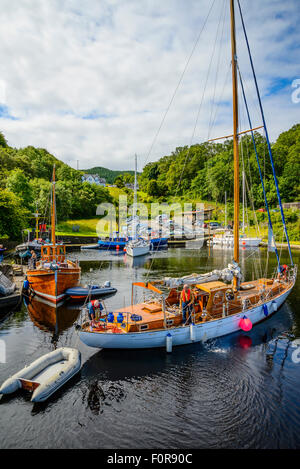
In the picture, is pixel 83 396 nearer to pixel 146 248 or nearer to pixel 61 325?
pixel 61 325

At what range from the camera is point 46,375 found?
11461 millimetres

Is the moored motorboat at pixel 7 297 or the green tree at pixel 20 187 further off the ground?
the green tree at pixel 20 187

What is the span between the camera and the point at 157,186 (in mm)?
115062

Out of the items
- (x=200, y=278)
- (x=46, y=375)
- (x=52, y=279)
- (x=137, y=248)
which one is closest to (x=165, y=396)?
(x=46, y=375)

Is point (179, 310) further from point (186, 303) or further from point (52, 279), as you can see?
point (52, 279)

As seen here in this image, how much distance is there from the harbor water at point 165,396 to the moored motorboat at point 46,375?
328mm

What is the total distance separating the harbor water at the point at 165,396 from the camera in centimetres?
891

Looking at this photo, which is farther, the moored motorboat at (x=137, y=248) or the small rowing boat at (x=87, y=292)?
the moored motorboat at (x=137, y=248)

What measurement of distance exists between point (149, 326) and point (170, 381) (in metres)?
2.89

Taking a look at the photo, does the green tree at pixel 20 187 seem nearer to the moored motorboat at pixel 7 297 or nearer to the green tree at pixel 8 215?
the green tree at pixel 8 215

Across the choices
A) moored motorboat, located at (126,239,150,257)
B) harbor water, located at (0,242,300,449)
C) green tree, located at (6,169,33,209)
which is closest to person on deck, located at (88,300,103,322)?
harbor water, located at (0,242,300,449)

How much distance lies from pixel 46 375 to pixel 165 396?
199 inches

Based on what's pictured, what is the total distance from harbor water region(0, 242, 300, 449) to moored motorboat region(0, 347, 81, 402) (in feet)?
1.08

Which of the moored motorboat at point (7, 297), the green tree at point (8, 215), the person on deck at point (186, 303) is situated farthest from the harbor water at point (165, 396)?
the green tree at point (8, 215)
